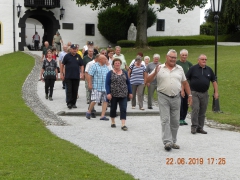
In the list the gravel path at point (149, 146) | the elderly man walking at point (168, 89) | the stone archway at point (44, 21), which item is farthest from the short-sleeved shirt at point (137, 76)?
the stone archway at point (44, 21)

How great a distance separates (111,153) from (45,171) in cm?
212

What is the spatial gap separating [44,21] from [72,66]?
3077cm

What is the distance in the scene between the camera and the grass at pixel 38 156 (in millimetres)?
8133

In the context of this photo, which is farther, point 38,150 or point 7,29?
point 7,29

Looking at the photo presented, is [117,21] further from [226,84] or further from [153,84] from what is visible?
[153,84]

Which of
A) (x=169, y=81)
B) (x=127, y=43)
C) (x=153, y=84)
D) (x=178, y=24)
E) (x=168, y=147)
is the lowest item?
(x=168, y=147)

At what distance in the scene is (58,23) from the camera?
44.5 meters

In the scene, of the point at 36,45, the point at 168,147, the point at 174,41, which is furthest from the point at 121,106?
the point at 36,45

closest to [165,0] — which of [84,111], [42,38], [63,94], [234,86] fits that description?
[42,38]

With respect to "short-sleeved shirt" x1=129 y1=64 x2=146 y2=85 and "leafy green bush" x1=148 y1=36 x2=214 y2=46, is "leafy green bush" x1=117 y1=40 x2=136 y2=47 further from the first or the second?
"short-sleeved shirt" x1=129 y1=64 x2=146 y2=85

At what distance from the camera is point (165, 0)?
38344 mm

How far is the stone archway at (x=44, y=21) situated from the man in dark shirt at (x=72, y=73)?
27.6 metres

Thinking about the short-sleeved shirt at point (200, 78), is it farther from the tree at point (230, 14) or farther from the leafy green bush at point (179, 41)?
the tree at point (230, 14)

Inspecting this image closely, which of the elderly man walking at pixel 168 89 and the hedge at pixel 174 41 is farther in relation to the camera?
the hedge at pixel 174 41
